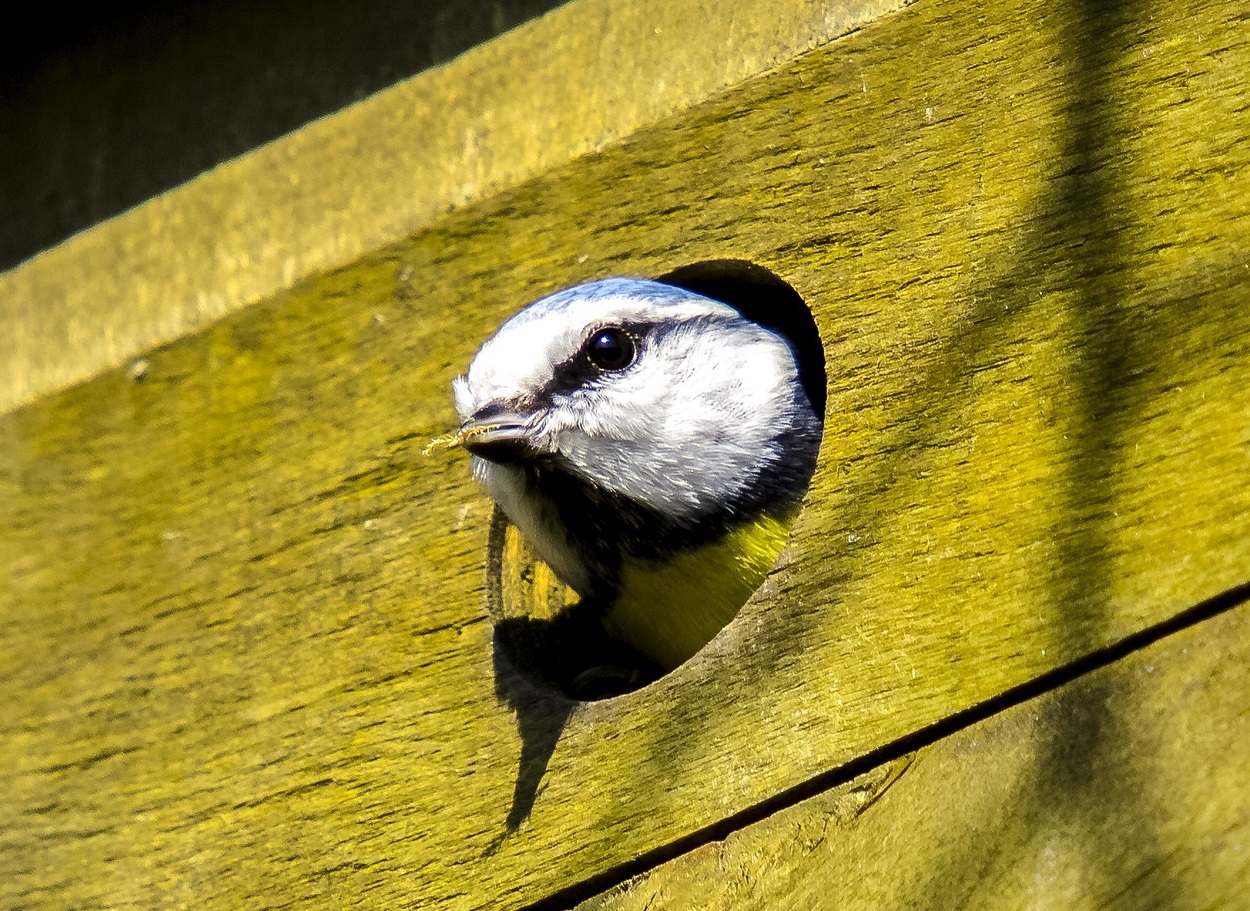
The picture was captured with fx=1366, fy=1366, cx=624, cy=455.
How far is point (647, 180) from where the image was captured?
1.21m

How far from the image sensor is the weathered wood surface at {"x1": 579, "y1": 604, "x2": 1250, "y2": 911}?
0.89 m

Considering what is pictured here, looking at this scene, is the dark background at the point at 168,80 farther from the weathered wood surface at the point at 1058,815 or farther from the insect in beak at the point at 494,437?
the weathered wood surface at the point at 1058,815

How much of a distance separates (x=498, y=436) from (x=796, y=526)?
299 mm

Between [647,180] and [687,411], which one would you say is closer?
[647,180]

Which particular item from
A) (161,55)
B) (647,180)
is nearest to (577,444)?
(647,180)

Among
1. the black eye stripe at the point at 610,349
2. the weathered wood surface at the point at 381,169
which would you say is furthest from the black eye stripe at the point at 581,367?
the weathered wood surface at the point at 381,169

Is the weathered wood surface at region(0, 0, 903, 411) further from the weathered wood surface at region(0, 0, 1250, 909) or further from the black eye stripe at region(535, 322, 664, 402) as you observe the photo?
the black eye stripe at region(535, 322, 664, 402)

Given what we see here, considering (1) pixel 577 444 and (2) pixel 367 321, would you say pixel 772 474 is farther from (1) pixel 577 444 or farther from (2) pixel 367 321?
(2) pixel 367 321

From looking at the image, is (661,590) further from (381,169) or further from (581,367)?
(381,169)

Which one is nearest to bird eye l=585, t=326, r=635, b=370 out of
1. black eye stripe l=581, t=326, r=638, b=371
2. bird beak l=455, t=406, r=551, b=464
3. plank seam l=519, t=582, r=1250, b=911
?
black eye stripe l=581, t=326, r=638, b=371

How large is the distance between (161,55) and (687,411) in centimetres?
98

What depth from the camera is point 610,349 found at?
134cm

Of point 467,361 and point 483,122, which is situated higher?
point 483,122

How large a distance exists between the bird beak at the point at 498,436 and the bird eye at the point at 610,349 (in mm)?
101
